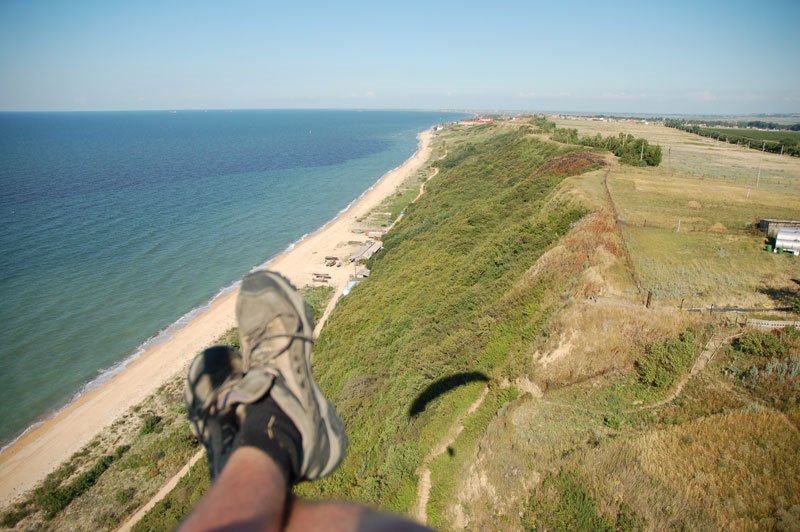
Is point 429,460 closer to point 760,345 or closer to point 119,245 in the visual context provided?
point 760,345

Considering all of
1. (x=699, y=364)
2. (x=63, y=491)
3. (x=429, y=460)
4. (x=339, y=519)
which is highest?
(x=339, y=519)

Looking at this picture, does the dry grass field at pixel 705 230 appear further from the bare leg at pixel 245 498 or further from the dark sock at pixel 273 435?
the bare leg at pixel 245 498

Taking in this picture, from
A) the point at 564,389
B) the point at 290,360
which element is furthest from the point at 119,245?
the point at 290,360

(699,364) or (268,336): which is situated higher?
(268,336)

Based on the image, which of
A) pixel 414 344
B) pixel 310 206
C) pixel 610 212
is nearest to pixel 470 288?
pixel 414 344

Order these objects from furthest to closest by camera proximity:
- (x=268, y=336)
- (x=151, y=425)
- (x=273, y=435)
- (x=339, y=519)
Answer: (x=151, y=425) → (x=268, y=336) → (x=273, y=435) → (x=339, y=519)

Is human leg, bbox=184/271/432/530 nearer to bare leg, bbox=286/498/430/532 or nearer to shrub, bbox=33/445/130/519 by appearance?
bare leg, bbox=286/498/430/532
